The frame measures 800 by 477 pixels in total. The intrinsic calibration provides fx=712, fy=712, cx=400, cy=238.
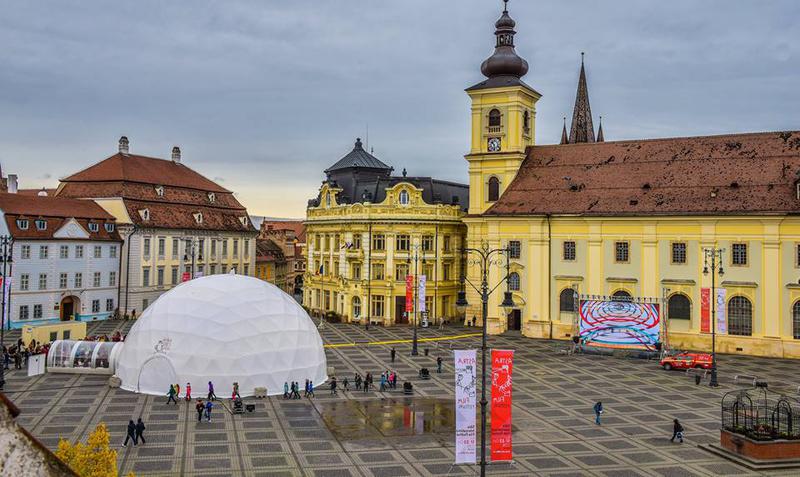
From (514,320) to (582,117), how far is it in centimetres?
4547

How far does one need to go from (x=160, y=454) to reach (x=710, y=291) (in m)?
40.6

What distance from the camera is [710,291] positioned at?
171ft

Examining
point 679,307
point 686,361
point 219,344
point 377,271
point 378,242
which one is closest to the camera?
point 219,344

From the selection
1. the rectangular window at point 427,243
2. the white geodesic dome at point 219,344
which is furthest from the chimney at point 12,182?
the rectangular window at point 427,243

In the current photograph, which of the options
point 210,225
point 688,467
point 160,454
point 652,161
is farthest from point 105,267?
point 688,467

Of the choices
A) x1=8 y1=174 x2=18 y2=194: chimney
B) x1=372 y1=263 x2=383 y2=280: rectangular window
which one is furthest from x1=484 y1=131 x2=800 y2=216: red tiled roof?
x1=8 y1=174 x2=18 y2=194: chimney

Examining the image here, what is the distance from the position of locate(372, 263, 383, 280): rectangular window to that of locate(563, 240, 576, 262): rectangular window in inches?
747

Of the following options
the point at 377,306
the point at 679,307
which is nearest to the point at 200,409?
the point at 679,307

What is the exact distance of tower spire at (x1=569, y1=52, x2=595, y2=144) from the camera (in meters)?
99.2

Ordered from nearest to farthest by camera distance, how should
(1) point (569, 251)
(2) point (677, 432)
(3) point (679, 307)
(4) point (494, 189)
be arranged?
(2) point (677, 432) → (3) point (679, 307) → (1) point (569, 251) → (4) point (494, 189)

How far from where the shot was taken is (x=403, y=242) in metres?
70.2

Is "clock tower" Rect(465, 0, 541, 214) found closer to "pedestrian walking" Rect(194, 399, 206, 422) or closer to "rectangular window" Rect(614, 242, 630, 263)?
"rectangular window" Rect(614, 242, 630, 263)

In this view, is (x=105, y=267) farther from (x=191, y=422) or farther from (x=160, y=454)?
(x=160, y=454)

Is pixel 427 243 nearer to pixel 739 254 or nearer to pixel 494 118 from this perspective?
pixel 494 118
